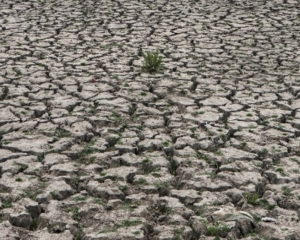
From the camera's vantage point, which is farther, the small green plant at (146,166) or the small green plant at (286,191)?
the small green plant at (146,166)

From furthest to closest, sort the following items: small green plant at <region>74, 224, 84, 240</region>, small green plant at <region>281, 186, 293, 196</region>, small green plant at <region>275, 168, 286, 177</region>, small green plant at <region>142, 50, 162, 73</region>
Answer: small green plant at <region>142, 50, 162, 73</region> < small green plant at <region>275, 168, 286, 177</region> < small green plant at <region>281, 186, 293, 196</region> < small green plant at <region>74, 224, 84, 240</region>

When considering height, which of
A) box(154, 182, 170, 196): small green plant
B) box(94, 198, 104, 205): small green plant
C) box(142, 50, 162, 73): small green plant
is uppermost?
box(94, 198, 104, 205): small green plant

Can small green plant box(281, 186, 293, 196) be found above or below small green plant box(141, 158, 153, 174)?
above

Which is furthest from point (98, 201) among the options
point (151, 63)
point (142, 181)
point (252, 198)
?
point (151, 63)

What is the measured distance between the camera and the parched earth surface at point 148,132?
10.9 feet

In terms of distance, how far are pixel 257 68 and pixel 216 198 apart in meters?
2.97

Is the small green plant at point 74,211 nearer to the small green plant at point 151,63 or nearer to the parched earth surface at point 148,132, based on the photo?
the parched earth surface at point 148,132

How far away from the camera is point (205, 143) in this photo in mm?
4305

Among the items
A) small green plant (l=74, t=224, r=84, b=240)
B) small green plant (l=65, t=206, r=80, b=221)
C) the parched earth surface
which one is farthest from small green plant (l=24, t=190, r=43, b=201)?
small green plant (l=74, t=224, r=84, b=240)

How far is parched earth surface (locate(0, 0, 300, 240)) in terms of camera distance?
10.9 feet

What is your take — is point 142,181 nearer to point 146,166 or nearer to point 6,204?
point 146,166

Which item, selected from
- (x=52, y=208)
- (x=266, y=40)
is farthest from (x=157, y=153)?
(x=266, y=40)

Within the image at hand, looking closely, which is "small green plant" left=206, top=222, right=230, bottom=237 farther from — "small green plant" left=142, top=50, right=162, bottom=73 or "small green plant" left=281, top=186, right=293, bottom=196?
"small green plant" left=142, top=50, right=162, bottom=73

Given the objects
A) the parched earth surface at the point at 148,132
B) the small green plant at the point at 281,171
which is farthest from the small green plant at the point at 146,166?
the small green plant at the point at 281,171
